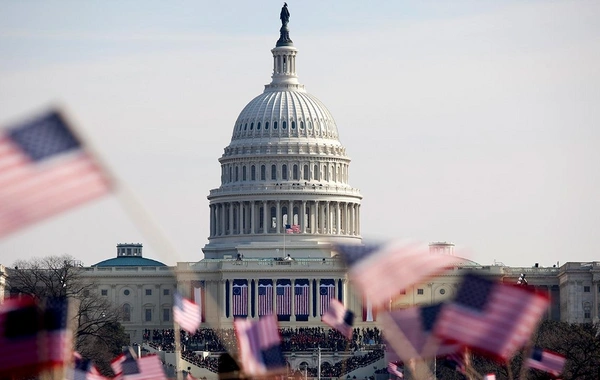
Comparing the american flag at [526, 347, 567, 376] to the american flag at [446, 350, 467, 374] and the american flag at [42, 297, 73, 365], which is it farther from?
the american flag at [42, 297, 73, 365]

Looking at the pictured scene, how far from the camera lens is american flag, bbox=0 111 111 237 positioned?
4247 centimetres

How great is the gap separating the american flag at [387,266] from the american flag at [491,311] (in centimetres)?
139

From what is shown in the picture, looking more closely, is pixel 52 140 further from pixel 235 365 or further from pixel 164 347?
pixel 164 347

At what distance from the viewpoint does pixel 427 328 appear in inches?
2111

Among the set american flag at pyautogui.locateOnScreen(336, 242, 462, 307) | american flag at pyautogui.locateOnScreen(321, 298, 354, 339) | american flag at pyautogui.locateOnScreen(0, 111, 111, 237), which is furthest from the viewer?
american flag at pyautogui.locateOnScreen(321, 298, 354, 339)

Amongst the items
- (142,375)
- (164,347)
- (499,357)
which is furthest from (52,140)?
(164,347)

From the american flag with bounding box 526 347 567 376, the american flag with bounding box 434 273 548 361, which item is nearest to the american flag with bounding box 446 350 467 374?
the american flag with bounding box 526 347 567 376

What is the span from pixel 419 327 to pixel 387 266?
3.87 metres

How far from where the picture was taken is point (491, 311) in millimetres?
48688

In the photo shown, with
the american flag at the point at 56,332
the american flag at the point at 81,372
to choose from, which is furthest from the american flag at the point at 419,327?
the american flag at the point at 81,372

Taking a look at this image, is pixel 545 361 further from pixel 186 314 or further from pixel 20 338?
pixel 20 338

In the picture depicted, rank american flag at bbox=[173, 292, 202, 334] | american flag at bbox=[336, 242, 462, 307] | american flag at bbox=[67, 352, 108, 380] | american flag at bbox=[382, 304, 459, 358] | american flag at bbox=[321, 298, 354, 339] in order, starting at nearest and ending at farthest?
american flag at bbox=[336, 242, 462, 307], american flag at bbox=[382, 304, 459, 358], american flag at bbox=[67, 352, 108, 380], american flag at bbox=[173, 292, 202, 334], american flag at bbox=[321, 298, 354, 339]

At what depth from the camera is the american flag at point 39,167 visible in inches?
1672

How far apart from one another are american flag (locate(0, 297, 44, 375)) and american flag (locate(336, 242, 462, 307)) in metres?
6.68
